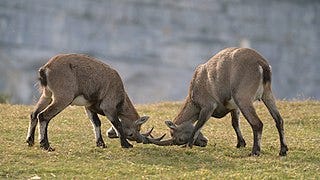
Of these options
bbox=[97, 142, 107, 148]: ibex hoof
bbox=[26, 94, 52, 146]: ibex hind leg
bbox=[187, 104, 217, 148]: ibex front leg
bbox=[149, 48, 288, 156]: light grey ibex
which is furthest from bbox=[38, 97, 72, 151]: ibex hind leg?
bbox=[187, 104, 217, 148]: ibex front leg

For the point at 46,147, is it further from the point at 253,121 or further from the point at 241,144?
the point at 241,144

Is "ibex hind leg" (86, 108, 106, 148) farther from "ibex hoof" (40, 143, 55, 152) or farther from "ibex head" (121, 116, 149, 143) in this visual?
"ibex hoof" (40, 143, 55, 152)

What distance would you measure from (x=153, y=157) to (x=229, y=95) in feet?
5.23

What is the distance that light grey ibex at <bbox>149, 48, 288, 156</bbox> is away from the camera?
11281 millimetres

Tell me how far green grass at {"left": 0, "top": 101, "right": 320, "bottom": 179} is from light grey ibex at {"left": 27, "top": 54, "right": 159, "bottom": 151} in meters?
0.28

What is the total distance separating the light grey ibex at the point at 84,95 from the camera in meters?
11.4

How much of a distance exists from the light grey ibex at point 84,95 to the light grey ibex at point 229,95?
2.27 ft

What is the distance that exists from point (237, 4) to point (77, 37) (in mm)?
6317

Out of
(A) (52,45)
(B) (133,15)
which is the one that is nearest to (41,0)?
(A) (52,45)

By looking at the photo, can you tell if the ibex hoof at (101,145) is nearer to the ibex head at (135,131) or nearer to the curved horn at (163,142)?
the ibex head at (135,131)

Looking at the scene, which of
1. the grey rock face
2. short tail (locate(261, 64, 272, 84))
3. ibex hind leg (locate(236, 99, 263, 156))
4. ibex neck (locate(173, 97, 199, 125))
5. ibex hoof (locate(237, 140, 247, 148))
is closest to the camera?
ibex hind leg (locate(236, 99, 263, 156))

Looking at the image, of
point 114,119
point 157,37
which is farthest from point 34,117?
point 157,37

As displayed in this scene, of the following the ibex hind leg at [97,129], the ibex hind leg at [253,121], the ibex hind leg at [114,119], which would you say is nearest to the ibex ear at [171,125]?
the ibex hind leg at [114,119]

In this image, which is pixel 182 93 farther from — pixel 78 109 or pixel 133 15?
pixel 78 109
